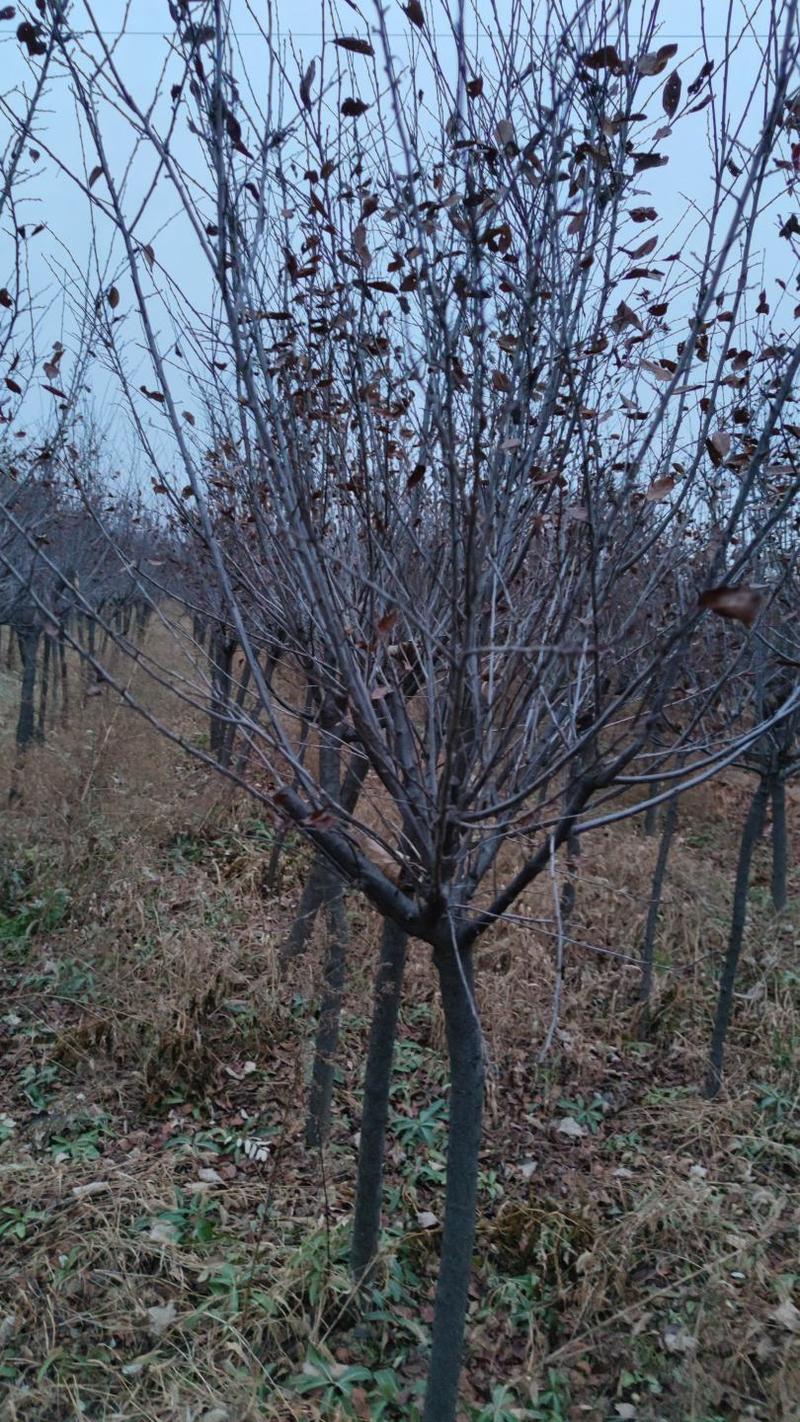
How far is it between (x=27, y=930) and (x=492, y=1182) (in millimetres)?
3986

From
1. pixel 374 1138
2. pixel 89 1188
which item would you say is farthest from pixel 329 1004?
pixel 89 1188

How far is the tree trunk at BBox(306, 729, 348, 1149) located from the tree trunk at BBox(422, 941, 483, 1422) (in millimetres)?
1493

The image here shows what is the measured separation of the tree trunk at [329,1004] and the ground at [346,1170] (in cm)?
12

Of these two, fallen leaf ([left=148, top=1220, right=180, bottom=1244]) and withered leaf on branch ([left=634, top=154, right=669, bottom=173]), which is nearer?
withered leaf on branch ([left=634, top=154, right=669, bottom=173])

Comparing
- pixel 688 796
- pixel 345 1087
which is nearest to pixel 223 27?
pixel 345 1087

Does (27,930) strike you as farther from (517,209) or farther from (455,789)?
(517,209)

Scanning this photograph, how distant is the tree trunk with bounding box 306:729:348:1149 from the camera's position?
397cm

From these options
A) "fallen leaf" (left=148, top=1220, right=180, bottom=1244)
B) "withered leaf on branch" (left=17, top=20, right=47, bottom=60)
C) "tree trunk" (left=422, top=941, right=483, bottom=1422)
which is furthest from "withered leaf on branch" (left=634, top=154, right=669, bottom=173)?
"fallen leaf" (left=148, top=1220, right=180, bottom=1244)

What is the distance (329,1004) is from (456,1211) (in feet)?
5.33

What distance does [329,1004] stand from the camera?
399cm

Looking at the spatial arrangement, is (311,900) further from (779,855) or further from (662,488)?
(662,488)

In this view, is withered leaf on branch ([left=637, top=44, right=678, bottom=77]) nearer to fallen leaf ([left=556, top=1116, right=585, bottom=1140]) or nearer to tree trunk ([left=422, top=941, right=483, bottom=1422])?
tree trunk ([left=422, top=941, right=483, bottom=1422])

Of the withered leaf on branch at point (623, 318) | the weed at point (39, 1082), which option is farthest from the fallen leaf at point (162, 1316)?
the withered leaf on branch at point (623, 318)

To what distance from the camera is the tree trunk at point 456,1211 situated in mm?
2396
